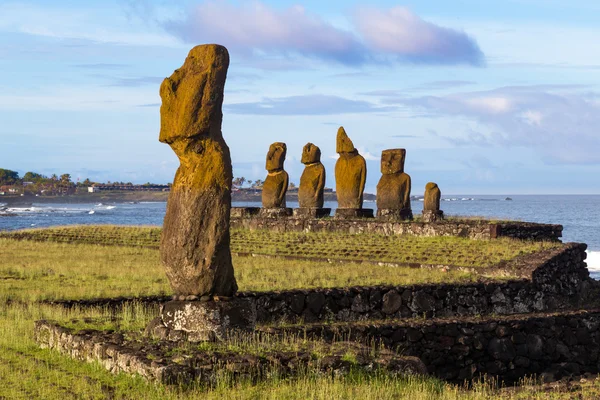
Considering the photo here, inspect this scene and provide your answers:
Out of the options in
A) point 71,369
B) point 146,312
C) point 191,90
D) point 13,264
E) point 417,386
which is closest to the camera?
point 417,386

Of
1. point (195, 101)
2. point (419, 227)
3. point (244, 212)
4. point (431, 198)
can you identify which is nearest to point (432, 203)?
point (431, 198)

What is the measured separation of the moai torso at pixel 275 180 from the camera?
1508 inches

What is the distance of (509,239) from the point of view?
2838 cm

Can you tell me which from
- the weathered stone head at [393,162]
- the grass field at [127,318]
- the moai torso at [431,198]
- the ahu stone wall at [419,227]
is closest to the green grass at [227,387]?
the grass field at [127,318]

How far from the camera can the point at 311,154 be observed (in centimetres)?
3825

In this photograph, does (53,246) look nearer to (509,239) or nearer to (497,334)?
(509,239)

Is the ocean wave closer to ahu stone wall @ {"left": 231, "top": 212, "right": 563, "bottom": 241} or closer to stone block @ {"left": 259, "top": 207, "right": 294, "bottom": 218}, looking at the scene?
ahu stone wall @ {"left": 231, "top": 212, "right": 563, "bottom": 241}

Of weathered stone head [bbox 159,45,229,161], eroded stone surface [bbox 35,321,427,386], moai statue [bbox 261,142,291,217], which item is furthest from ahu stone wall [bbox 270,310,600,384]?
moai statue [bbox 261,142,291,217]

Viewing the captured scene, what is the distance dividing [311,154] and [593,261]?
86.4ft

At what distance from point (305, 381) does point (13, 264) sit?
63.1 ft

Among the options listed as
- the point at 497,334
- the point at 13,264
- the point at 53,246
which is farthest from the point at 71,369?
the point at 53,246

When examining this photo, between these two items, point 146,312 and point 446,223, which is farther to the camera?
point 446,223

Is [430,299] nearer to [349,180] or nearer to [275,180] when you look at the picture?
[349,180]

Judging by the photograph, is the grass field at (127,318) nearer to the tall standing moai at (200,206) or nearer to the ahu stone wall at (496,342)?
the tall standing moai at (200,206)
